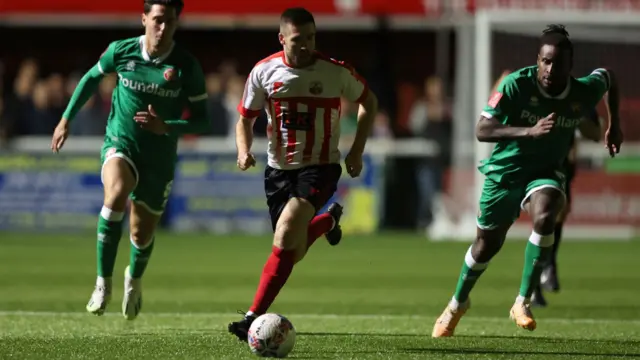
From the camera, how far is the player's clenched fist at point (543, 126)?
8625 millimetres

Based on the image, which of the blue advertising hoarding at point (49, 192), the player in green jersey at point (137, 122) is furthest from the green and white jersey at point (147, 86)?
the blue advertising hoarding at point (49, 192)

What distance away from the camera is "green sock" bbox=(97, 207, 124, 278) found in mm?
9891

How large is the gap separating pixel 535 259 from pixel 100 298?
3096 millimetres

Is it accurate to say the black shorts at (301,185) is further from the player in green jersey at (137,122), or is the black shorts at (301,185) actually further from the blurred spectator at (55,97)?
the blurred spectator at (55,97)

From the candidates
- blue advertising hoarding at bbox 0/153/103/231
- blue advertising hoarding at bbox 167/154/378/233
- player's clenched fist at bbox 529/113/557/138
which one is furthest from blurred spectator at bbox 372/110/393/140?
player's clenched fist at bbox 529/113/557/138

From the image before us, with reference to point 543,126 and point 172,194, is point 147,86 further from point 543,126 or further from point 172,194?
point 172,194

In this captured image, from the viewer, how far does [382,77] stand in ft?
90.6

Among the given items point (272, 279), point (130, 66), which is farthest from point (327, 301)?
point (272, 279)

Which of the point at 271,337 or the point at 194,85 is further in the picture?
the point at 194,85

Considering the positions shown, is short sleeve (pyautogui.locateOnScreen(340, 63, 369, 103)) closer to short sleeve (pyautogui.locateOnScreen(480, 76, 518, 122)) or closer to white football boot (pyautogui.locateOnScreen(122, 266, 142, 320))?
short sleeve (pyautogui.locateOnScreen(480, 76, 518, 122))

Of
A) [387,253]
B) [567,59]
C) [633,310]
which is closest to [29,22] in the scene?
[387,253]

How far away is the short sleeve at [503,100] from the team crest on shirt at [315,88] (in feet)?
3.84

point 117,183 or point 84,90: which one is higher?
point 84,90

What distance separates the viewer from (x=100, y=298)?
9727 millimetres
